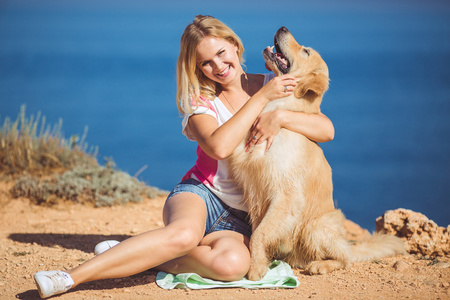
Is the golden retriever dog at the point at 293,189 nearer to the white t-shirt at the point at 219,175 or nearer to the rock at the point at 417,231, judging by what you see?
the white t-shirt at the point at 219,175

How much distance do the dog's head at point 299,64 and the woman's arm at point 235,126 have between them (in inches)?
7.4

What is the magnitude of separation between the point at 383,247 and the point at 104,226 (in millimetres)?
3129

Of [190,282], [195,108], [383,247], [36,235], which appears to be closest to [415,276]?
[383,247]

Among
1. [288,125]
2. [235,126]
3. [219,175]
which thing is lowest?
[219,175]

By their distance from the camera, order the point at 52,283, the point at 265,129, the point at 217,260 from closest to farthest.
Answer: the point at 52,283 → the point at 217,260 → the point at 265,129

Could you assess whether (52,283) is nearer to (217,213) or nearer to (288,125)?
(217,213)

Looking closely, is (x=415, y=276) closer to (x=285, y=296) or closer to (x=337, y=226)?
(x=337, y=226)

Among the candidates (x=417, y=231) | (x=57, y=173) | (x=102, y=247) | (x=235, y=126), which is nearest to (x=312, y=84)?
(x=235, y=126)

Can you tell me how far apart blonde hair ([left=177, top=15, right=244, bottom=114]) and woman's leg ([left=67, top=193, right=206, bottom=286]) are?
858 mm

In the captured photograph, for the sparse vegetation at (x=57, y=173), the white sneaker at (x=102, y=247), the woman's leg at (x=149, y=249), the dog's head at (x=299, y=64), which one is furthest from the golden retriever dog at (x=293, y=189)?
the sparse vegetation at (x=57, y=173)

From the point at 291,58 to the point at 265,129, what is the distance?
692 mm

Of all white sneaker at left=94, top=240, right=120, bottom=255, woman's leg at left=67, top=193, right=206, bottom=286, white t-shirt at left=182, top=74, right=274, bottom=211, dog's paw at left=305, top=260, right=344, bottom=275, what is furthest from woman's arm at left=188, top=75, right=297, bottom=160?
white sneaker at left=94, top=240, right=120, bottom=255

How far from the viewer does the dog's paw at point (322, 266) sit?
3.69 meters

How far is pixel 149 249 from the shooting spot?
127 inches
